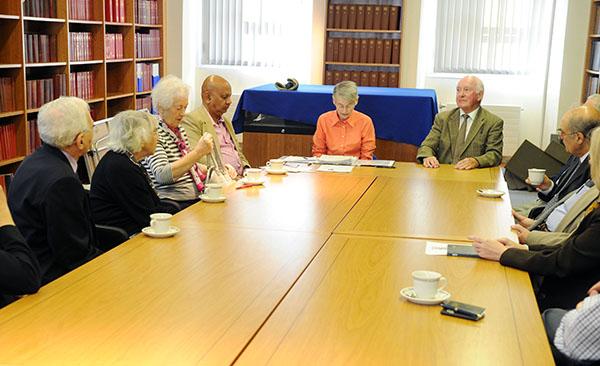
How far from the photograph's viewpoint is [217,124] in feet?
16.6

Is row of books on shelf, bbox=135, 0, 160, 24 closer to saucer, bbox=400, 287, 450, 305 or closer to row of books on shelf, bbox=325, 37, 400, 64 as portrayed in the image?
row of books on shelf, bbox=325, 37, 400, 64

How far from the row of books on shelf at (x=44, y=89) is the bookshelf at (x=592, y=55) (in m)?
5.27

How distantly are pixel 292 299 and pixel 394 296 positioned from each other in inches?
12.1

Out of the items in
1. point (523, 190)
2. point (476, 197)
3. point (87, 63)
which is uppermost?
point (87, 63)

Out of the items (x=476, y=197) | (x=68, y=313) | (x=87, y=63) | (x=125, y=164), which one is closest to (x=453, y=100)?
(x=87, y=63)

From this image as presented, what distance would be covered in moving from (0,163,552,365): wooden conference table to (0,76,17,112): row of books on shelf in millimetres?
2862

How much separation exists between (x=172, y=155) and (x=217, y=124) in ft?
2.31

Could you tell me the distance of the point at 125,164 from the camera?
3.62 metres

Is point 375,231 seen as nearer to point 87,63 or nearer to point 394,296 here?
point 394,296

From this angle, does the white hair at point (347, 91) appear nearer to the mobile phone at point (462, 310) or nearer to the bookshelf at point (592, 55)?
the mobile phone at point (462, 310)

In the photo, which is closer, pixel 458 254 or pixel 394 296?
pixel 394 296

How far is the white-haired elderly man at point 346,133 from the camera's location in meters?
5.57

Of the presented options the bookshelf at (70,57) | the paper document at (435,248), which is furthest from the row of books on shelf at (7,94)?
the paper document at (435,248)

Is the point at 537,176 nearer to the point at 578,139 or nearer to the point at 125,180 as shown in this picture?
the point at 578,139
